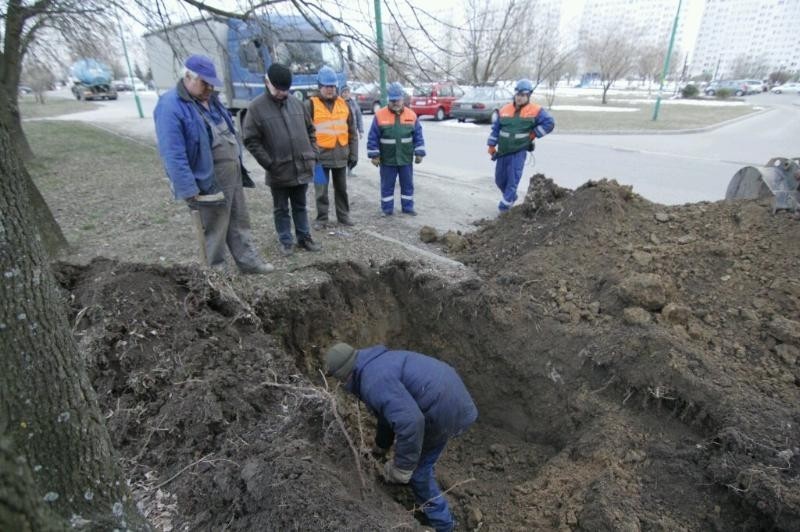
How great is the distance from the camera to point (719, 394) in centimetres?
291

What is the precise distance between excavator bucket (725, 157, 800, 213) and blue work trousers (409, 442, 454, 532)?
13.7 feet

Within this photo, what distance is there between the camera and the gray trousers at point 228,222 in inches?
160

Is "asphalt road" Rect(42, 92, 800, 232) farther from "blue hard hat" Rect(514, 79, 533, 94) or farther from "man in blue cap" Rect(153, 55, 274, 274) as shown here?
"man in blue cap" Rect(153, 55, 274, 274)

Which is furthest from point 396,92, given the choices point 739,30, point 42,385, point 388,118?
point 739,30

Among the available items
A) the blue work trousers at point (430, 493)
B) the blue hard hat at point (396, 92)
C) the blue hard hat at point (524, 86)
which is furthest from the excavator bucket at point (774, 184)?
the blue hard hat at point (396, 92)

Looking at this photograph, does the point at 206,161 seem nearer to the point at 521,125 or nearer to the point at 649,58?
the point at 521,125

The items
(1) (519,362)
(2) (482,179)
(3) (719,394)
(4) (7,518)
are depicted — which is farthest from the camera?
(2) (482,179)

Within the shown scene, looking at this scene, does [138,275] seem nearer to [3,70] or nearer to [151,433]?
[151,433]

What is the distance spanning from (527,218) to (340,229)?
2.38 m

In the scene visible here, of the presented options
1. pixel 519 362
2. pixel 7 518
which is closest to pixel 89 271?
pixel 7 518

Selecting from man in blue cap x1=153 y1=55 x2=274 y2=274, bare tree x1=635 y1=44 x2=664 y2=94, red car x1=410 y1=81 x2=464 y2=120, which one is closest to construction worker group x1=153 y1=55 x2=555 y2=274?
man in blue cap x1=153 y1=55 x2=274 y2=274

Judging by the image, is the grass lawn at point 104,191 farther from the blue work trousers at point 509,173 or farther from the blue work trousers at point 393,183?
the blue work trousers at point 509,173

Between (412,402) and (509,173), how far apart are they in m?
4.84

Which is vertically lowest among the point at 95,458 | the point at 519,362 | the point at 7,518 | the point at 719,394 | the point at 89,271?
the point at 519,362
